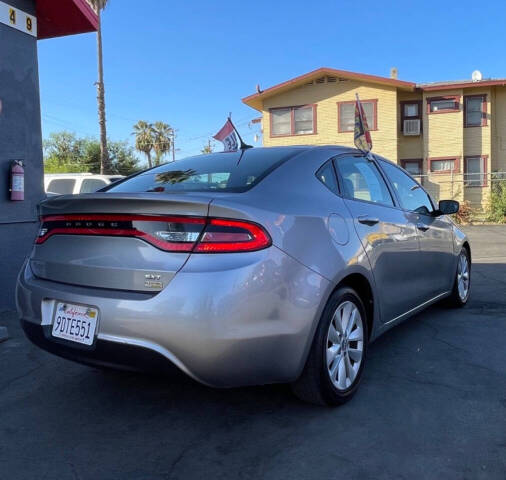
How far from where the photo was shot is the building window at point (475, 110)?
69.6 feet

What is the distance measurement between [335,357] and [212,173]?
1.37 m

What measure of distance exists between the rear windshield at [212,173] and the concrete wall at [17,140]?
259 cm

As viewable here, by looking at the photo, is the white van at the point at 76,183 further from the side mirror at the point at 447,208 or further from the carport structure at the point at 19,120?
the side mirror at the point at 447,208

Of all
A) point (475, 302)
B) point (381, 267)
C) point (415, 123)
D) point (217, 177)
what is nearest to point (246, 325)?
point (217, 177)

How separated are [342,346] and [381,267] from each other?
27.0 inches

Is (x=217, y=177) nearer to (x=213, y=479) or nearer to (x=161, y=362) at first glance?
(x=161, y=362)

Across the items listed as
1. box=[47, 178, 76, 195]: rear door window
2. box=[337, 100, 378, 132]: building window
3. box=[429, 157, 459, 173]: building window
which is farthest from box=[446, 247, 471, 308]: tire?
box=[429, 157, 459, 173]: building window

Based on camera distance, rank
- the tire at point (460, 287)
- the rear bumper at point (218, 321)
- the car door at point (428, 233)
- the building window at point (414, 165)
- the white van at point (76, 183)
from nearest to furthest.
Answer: the rear bumper at point (218, 321) < the car door at point (428, 233) < the tire at point (460, 287) < the white van at point (76, 183) < the building window at point (414, 165)

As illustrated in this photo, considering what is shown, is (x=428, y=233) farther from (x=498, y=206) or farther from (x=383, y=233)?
(x=498, y=206)

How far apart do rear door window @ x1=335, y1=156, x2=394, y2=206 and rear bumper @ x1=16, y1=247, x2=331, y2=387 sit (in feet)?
3.40

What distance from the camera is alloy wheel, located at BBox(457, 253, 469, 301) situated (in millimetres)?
5137

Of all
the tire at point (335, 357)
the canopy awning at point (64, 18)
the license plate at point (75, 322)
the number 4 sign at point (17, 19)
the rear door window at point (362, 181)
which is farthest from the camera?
the canopy awning at point (64, 18)

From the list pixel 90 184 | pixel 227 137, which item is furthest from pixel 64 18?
pixel 90 184

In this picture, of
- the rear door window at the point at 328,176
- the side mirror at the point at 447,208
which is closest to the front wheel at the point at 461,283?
the side mirror at the point at 447,208
